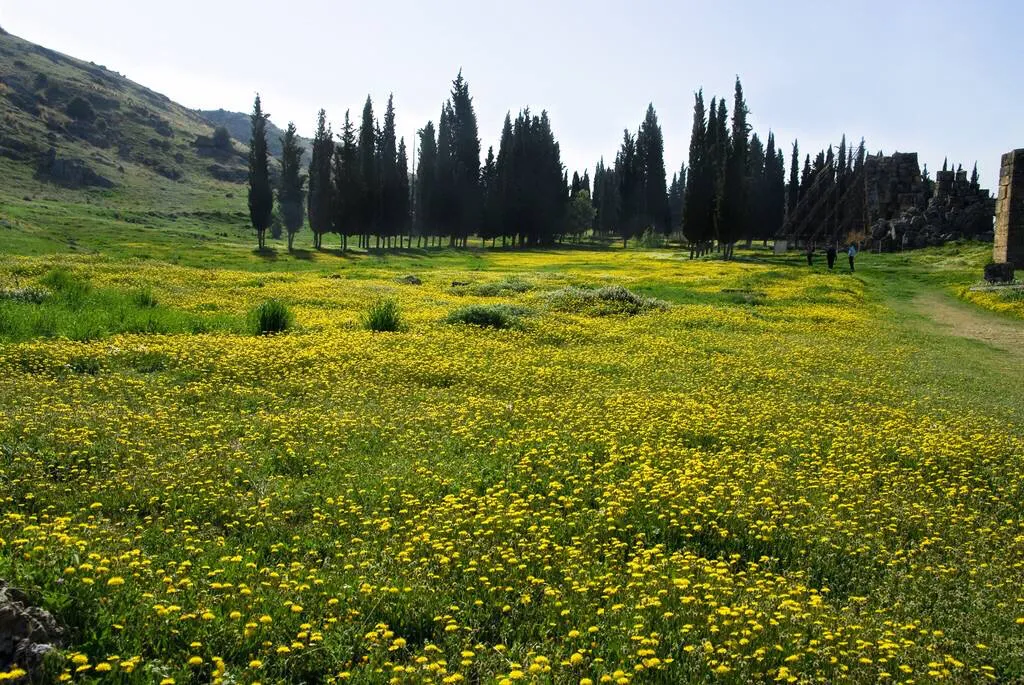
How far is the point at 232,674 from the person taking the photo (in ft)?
17.1

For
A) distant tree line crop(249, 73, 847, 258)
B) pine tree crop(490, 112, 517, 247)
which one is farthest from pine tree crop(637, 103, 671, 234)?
pine tree crop(490, 112, 517, 247)

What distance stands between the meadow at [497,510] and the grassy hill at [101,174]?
42.8 meters

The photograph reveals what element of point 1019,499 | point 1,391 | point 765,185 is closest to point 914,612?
point 1019,499

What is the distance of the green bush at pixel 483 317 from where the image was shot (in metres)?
24.8

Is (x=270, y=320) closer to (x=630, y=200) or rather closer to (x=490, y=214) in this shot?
(x=490, y=214)

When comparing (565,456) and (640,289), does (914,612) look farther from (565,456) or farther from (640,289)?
(640,289)

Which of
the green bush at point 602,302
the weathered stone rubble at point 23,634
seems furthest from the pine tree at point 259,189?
the weathered stone rubble at point 23,634

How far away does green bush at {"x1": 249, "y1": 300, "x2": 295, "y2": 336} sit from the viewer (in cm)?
2174

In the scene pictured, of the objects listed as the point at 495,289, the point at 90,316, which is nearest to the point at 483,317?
the point at 90,316

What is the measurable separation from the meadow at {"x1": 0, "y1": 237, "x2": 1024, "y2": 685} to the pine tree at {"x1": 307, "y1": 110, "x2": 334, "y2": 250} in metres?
70.9

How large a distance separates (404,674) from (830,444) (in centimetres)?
919

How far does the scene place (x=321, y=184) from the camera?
8875 centimetres

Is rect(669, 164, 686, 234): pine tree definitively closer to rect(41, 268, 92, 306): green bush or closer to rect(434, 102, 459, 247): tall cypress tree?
rect(434, 102, 459, 247): tall cypress tree

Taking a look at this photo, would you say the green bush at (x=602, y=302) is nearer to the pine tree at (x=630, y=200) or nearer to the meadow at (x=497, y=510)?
the meadow at (x=497, y=510)
